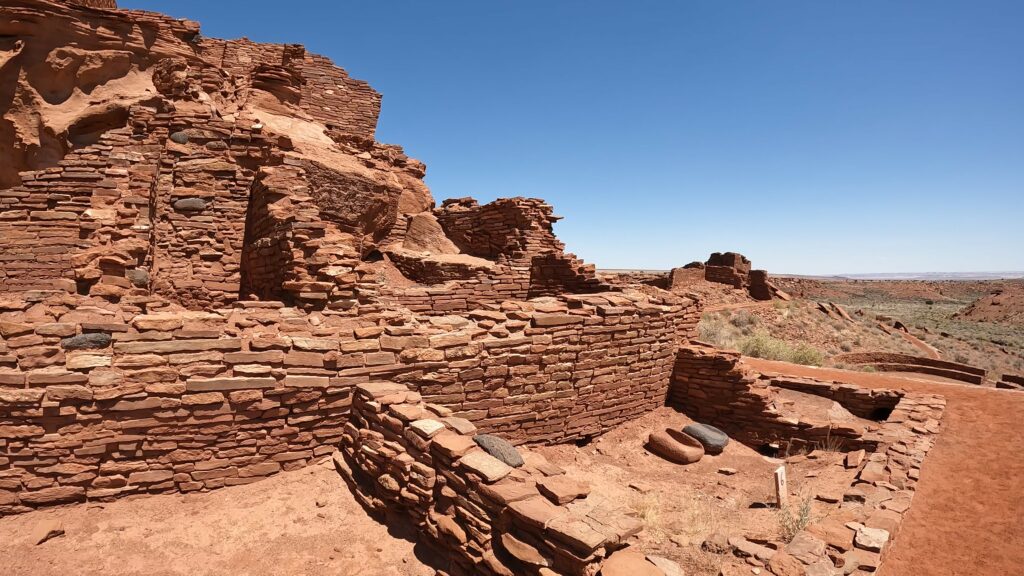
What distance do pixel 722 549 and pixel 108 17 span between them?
497 inches

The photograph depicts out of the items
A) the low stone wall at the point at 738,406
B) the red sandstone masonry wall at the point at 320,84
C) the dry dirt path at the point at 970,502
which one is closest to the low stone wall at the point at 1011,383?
the dry dirt path at the point at 970,502

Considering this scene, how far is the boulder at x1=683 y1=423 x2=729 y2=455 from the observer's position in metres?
8.07

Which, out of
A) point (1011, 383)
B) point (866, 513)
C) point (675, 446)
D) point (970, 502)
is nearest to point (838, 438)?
point (970, 502)

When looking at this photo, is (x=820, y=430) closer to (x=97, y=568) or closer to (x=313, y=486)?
(x=313, y=486)

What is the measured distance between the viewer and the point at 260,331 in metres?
5.06

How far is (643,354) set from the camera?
329 inches

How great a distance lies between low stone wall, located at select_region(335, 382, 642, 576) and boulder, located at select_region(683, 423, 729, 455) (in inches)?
183

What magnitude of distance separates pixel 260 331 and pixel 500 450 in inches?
112

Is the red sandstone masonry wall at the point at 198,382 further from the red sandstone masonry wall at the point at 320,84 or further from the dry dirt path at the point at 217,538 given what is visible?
the red sandstone masonry wall at the point at 320,84

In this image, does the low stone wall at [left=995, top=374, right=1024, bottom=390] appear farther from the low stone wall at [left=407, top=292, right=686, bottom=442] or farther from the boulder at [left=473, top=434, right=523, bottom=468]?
the boulder at [left=473, top=434, right=523, bottom=468]

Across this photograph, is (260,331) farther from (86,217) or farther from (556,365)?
(556,365)

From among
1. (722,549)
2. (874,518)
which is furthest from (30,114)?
(874,518)

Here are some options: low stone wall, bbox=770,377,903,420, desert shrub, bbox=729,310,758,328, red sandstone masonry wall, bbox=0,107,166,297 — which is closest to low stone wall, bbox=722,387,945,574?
low stone wall, bbox=770,377,903,420

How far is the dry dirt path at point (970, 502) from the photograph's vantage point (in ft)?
15.8
